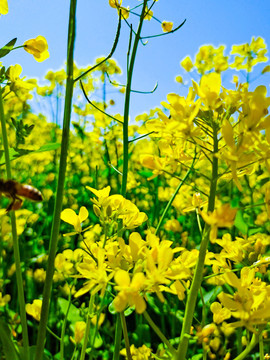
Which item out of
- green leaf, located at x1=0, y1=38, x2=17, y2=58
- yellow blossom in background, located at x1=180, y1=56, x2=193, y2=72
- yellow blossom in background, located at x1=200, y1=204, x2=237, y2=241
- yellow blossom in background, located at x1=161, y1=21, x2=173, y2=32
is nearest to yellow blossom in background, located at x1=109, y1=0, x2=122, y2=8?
yellow blossom in background, located at x1=161, y1=21, x2=173, y2=32

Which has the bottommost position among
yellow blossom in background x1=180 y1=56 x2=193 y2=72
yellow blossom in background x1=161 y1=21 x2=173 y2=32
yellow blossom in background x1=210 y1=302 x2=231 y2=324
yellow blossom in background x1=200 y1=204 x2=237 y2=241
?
yellow blossom in background x1=210 y1=302 x2=231 y2=324

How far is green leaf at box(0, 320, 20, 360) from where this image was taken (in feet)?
2.36

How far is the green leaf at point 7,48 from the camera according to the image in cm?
87

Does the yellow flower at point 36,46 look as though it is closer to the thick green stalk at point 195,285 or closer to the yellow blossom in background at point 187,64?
the thick green stalk at point 195,285

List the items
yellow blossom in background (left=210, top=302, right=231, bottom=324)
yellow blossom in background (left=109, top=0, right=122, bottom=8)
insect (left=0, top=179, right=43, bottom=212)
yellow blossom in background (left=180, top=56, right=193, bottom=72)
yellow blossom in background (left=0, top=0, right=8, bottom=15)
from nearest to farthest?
insect (left=0, top=179, right=43, bottom=212)
yellow blossom in background (left=210, top=302, right=231, bottom=324)
yellow blossom in background (left=0, top=0, right=8, bottom=15)
yellow blossom in background (left=109, top=0, right=122, bottom=8)
yellow blossom in background (left=180, top=56, right=193, bottom=72)

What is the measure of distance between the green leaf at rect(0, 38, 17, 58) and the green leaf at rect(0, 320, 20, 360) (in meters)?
0.57

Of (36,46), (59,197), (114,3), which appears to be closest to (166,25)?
(114,3)

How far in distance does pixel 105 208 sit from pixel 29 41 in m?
0.47

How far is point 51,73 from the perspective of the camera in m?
4.23

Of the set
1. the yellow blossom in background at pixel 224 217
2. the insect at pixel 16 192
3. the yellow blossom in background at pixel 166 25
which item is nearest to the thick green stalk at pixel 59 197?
the insect at pixel 16 192

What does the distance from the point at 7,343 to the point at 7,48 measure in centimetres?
62

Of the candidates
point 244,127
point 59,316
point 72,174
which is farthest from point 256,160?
point 72,174

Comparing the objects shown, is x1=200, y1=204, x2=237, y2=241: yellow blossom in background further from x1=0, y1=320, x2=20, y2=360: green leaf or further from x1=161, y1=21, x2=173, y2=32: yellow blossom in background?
x1=161, y1=21, x2=173, y2=32: yellow blossom in background

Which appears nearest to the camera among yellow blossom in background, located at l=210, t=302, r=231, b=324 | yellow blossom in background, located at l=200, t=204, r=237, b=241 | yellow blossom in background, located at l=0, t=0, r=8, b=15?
yellow blossom in background, located at l=200, t=204, r=237, b=241
